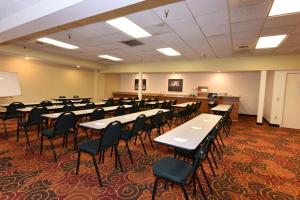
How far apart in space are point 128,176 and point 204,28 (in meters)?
3.72

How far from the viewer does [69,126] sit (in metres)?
3.41

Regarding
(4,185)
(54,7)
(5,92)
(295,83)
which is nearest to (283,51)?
(295,83)

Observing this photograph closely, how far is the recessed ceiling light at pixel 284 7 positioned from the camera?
289cm

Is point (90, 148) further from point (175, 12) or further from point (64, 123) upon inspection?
point (175, 12)

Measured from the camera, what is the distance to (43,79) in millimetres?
8742

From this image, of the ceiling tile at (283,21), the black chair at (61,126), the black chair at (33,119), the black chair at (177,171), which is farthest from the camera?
the black chair at (33,119)

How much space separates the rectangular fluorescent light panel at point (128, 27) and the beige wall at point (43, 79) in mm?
6190

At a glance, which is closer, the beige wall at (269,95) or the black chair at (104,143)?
the black chair at (104,143)

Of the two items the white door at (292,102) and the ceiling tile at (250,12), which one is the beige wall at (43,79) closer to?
the ceiling tile at (250,12)

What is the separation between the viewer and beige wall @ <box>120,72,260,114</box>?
9.27 metres

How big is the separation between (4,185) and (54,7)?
2.67m

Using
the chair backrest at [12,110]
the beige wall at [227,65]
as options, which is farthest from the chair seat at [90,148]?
the beige wall at [227,65]

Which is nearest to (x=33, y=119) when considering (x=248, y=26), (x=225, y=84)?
(x=248, y=26)

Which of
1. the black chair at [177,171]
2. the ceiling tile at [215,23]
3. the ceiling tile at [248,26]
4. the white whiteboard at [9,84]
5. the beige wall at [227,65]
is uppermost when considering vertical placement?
the ceiling tile at [248,26]
